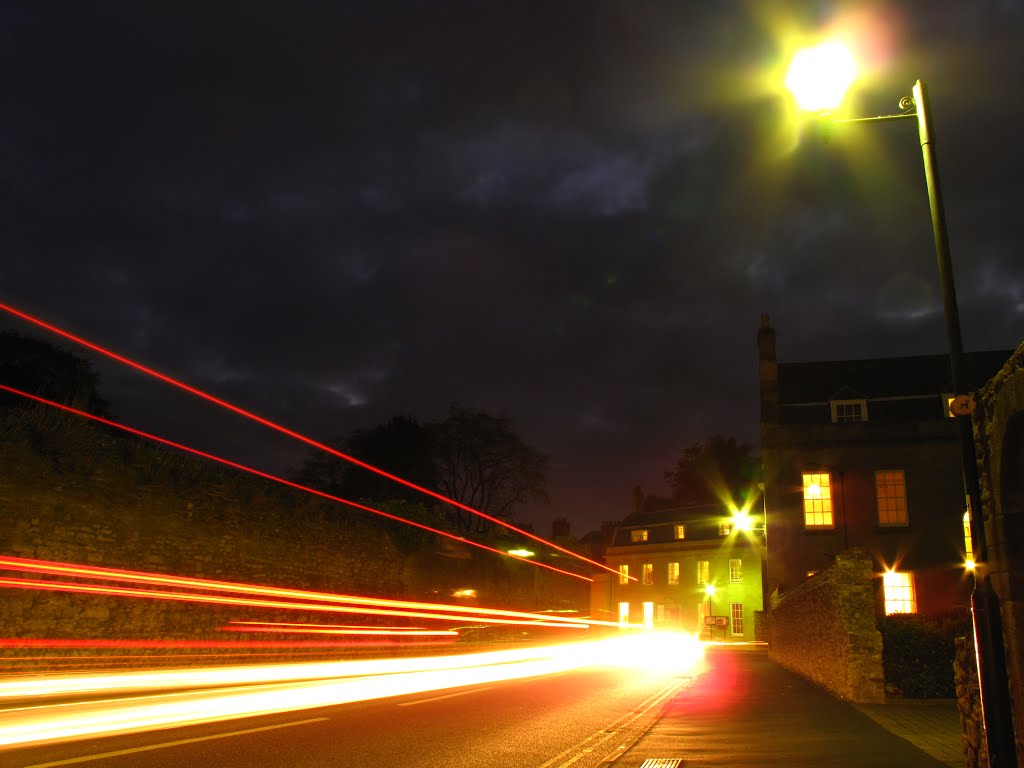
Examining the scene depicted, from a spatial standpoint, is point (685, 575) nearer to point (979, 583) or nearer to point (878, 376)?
point (878, 376)

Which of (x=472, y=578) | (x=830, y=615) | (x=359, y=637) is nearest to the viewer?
(x=830, y=615)

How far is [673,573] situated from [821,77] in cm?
5884

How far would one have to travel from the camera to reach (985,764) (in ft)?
25.5

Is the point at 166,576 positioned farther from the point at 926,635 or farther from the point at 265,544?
the point at 926,635

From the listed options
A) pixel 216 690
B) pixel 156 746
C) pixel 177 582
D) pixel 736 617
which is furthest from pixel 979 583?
pixel 736 617

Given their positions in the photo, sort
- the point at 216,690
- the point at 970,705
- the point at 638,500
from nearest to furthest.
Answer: the point at 970,705 < the point at 216,690 < the point at 638,500

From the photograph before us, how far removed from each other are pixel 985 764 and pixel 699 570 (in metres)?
55.9

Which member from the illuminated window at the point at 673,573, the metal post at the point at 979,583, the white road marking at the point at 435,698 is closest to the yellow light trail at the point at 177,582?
the white road marking at the point at 435,698

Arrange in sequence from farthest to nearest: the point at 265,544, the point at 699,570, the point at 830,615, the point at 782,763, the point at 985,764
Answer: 1. the point at 699,570
2. the point at 265,544
3. the point at 830,615
4. the point at 782,763
5. the point at 985,764

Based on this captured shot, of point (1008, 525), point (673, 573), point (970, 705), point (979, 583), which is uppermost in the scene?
point (673, 573)

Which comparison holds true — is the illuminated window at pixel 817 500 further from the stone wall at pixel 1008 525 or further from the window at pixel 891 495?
the stone wall at pixel 1008 525

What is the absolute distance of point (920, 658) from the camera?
15.7 m

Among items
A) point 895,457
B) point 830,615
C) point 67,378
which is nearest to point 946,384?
point 895,457

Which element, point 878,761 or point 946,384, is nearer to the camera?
point 878,761
